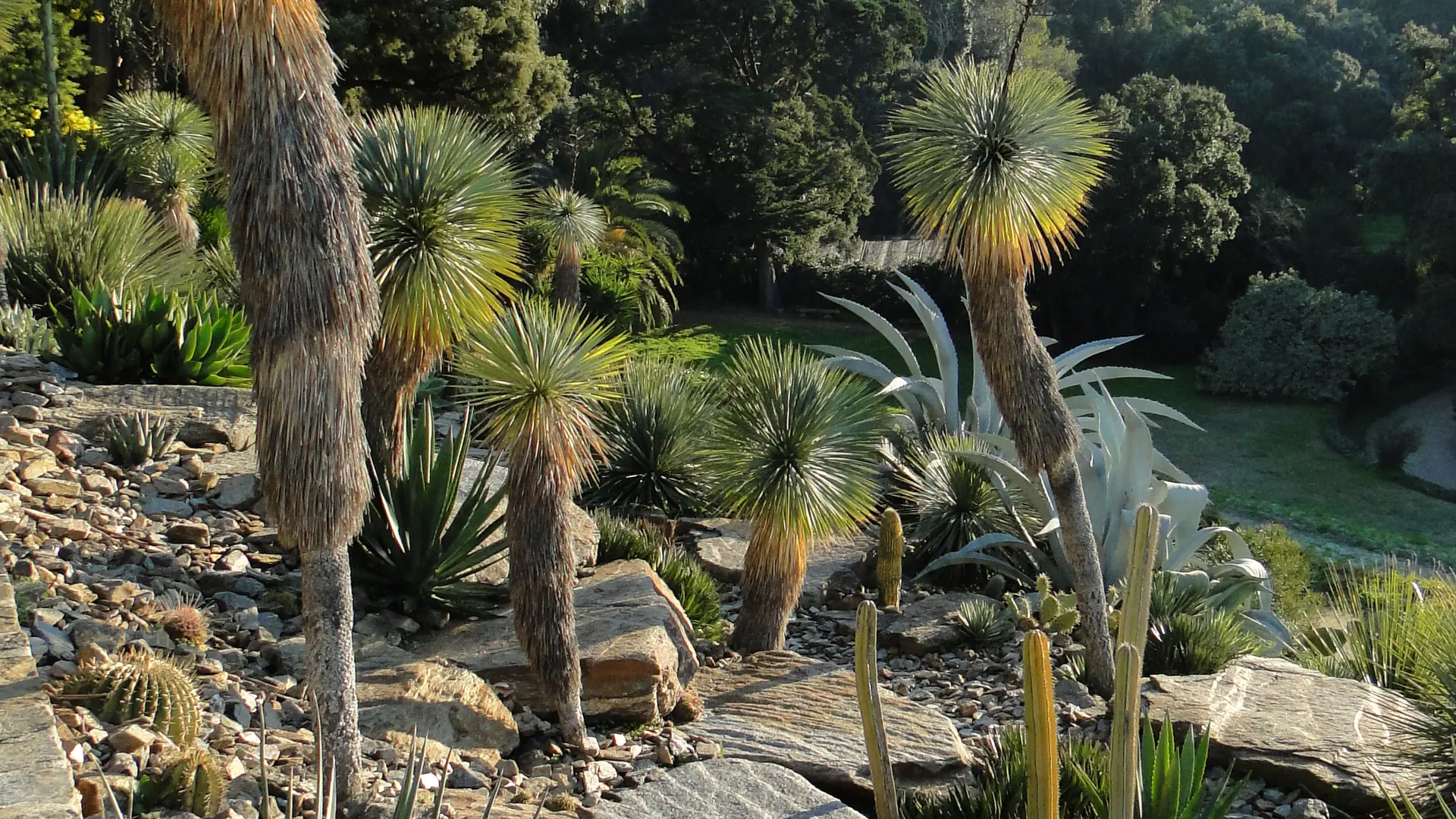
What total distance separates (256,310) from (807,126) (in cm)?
2685

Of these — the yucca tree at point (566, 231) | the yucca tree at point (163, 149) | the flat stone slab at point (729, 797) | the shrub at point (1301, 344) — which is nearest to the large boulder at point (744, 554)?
the flat stone slab at point (729, 797)

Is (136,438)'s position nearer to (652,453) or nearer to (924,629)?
(652,453)

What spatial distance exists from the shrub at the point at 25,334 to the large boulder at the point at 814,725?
19.6ft

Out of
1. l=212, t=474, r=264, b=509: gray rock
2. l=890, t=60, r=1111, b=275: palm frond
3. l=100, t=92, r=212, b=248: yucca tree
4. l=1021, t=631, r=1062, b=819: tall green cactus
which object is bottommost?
l=212, t=474, r=264, b=509: gray rock

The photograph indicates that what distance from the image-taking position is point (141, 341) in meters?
9.35

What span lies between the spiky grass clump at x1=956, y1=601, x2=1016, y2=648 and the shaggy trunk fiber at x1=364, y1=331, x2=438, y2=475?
4.34 m

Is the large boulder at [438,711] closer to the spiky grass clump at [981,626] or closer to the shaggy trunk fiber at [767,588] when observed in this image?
the shaggy trunk fiber at [767,588]

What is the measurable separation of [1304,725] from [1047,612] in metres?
2.35

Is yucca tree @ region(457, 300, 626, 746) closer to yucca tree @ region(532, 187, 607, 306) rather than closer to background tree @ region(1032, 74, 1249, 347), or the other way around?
yucca tree @ region(532, 187, 607, 306)

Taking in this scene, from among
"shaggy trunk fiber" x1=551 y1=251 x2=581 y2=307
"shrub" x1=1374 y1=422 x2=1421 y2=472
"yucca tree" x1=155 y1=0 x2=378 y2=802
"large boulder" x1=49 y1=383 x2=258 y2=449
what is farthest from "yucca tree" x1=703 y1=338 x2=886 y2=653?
"shrub" x1=1374 y1=422 x2=1421 y2=472

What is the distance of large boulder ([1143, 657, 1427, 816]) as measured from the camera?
6617mm

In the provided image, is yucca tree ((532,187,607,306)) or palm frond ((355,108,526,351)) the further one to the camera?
yucca tree ((532,187,607,306))

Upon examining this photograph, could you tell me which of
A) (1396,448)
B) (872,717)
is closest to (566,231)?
(872,717)

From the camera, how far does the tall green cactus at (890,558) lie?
928 centimetres
